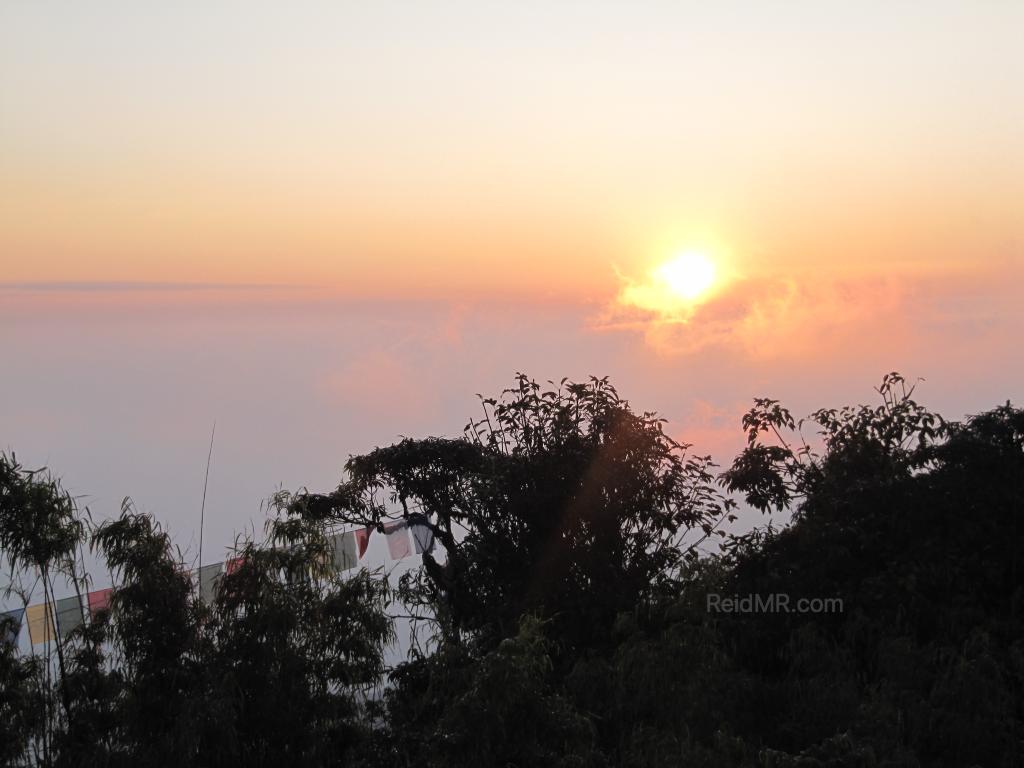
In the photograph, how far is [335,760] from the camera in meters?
9.09

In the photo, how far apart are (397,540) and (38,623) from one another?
16.3ft

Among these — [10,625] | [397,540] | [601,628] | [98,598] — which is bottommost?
[601,628]

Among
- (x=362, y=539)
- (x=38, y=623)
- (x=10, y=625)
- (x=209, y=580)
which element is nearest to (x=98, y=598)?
(x=38, y=623)

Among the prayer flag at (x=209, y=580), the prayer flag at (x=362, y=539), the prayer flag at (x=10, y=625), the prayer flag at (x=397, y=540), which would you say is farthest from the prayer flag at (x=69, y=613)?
the prayer flag at (x=397, y=540)

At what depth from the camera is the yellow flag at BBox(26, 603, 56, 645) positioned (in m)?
9.94

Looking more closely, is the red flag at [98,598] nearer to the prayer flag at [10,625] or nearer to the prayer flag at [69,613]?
the prayer flag at [69,613]

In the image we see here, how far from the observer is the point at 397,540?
1432cm

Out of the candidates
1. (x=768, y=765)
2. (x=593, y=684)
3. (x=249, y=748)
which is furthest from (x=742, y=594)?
(x=249, y=748)

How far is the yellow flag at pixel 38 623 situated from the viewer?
994cm

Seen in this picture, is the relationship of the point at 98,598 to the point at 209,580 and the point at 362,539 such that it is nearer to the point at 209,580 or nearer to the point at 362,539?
the point at 209,580

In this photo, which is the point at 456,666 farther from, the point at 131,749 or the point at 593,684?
the point at 131,749

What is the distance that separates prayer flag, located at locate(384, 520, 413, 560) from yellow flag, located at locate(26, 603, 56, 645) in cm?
476

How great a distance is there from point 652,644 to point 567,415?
512 centimetres

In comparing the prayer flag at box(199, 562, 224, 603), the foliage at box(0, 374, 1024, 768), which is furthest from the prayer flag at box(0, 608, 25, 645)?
the prayer flag at box(199, 562, 224, 603)
